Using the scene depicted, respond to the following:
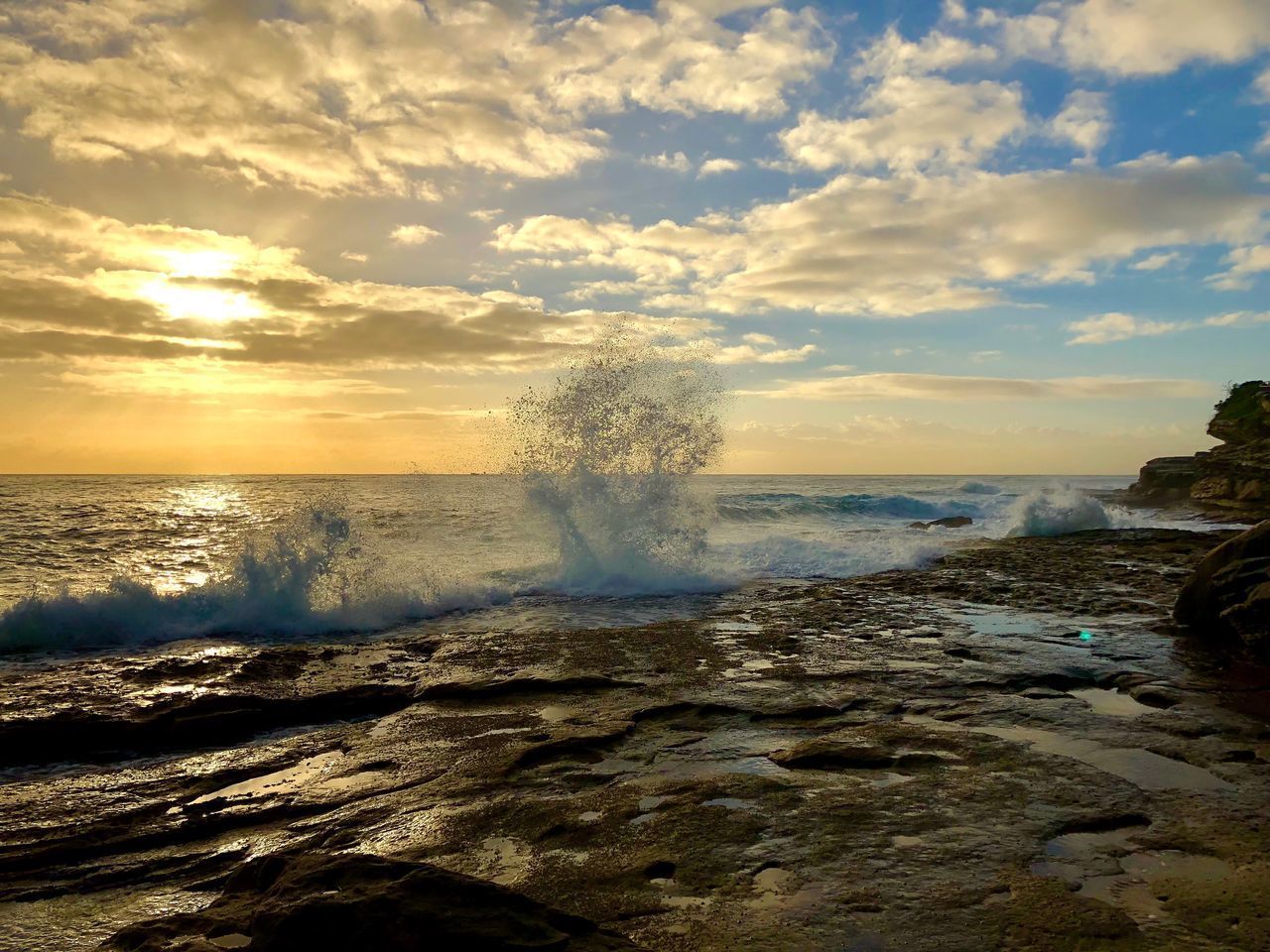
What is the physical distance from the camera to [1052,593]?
1148 cm

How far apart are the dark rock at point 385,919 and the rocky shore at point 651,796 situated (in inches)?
0.4

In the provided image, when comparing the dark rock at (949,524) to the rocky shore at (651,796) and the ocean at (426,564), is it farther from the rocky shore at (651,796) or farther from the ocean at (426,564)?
the rocky shore at (651,796)

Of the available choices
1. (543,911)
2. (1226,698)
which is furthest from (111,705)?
(1226,698)

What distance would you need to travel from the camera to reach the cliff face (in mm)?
25125

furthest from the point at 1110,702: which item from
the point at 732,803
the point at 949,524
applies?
the point at 949,524

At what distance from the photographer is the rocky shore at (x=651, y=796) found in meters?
2.89

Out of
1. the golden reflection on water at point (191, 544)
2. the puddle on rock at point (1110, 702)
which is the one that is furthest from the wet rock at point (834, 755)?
the golden reflection on water at point (191, 544)

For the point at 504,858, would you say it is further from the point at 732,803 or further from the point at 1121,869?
the point at 1121,869

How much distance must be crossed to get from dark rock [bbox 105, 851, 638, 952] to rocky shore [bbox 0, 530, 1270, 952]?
1 centimetres

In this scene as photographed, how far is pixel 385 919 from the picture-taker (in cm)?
243

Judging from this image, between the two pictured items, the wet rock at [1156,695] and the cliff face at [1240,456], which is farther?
the cliff face at [1240,456]

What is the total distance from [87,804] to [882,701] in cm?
575

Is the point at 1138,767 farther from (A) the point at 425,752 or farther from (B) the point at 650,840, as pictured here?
(A) the point at 425,752

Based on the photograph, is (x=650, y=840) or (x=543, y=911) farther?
(x=650, y=840)
